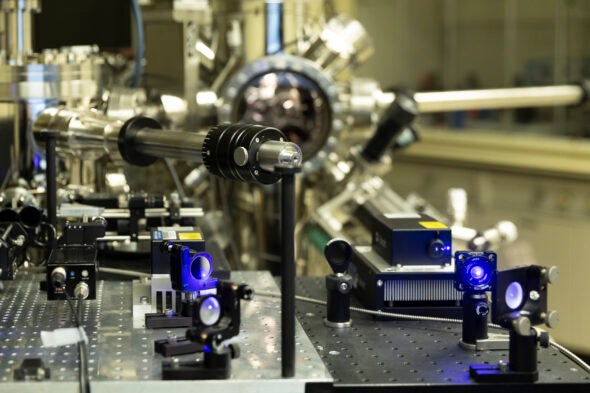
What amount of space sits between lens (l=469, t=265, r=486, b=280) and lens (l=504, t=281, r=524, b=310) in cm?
6

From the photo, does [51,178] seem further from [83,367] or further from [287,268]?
[287,268]

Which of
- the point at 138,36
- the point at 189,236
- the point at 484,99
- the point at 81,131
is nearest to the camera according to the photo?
the point at 189,236

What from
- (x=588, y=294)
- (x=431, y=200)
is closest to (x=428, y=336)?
(x=588, y=294)

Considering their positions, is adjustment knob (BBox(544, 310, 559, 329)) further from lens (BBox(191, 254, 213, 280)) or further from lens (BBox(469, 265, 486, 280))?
lens (BBox(191, 254, 213, 280))

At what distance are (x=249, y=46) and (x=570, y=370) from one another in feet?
4.82

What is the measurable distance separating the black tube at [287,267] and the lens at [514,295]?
0.33 metres

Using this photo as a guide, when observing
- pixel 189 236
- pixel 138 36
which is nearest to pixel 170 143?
pixel 189 236

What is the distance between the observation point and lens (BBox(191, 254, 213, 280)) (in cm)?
149

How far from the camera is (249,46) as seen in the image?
2.71m

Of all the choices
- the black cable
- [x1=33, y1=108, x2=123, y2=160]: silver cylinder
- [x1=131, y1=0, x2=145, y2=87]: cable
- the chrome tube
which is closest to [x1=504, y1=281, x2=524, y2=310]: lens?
the black cable

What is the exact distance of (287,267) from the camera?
1.31 meters

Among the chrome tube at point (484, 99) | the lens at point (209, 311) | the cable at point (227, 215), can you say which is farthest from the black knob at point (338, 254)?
the chrome tube at point (484, 99)

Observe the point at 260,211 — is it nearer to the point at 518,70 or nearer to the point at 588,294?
the point at 588,294

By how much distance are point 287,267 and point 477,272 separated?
34 cm
